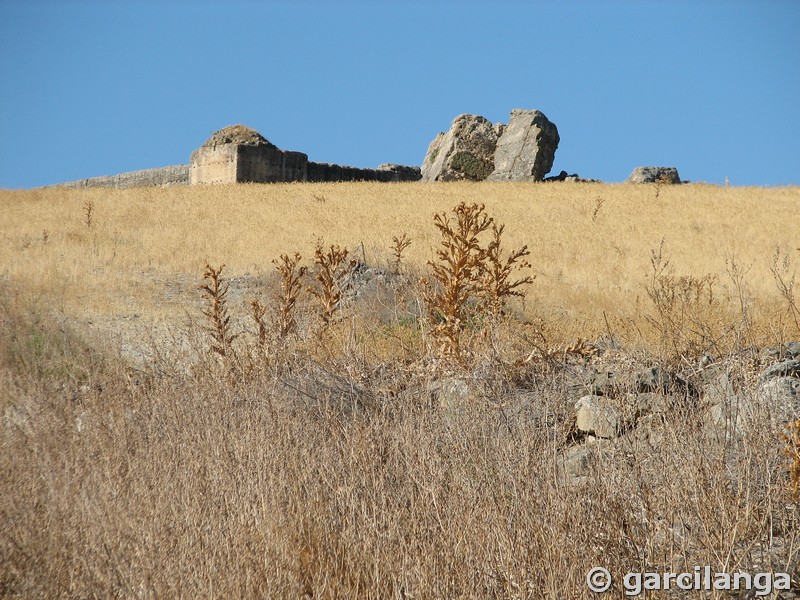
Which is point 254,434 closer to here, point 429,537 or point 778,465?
point 429,537

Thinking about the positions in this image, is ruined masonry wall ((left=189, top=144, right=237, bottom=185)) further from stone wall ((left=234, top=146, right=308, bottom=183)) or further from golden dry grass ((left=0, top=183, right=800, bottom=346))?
golden dry grass ((left=0, top=183, right=800, bottom=346))

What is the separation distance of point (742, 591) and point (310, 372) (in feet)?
12.1

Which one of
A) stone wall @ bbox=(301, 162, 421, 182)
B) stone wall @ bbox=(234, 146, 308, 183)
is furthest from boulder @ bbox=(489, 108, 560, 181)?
stone wall @ bbox=(234, 146, 308, 183)

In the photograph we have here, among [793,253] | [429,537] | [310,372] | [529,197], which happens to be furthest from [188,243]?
[429,537]

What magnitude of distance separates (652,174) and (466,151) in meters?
7.33

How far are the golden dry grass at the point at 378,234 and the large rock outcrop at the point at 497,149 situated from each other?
2.76m

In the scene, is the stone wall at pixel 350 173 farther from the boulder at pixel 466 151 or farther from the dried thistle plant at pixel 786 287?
the dried thistle plant at pixel 786 287

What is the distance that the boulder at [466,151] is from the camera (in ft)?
113

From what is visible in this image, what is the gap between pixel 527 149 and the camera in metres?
33.3

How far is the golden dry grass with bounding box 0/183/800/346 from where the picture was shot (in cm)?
1547

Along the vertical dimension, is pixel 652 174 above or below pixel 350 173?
below

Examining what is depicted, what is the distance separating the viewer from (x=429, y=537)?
3.37 m

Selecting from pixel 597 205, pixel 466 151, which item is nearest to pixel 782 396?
pixel 597 205

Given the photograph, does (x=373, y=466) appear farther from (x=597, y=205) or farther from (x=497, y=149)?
(x=497, y=149)
